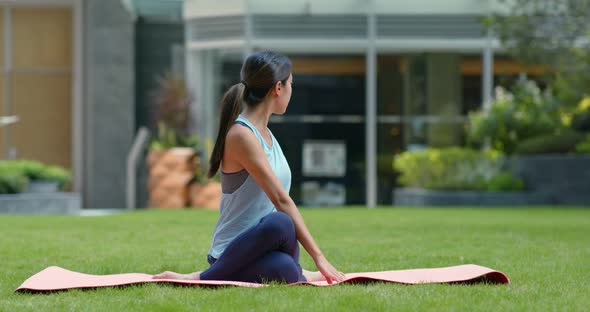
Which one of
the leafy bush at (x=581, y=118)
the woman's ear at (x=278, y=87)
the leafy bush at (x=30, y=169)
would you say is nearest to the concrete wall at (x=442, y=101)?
the leafy bush at (x=581, y=118)

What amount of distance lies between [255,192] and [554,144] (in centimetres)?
1336

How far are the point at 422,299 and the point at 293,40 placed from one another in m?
15.8

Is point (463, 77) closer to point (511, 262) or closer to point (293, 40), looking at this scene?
point (293, 40)

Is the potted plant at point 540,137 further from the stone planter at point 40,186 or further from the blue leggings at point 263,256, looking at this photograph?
the blue leggings at point 263,256

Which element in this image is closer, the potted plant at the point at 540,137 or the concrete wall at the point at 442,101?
the potted plant at the point at 540,137

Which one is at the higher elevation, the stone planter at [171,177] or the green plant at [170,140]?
the green plant at [170,140]

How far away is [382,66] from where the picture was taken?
20391 millimetres

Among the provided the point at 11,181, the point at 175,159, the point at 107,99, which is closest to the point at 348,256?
the point at 11,181

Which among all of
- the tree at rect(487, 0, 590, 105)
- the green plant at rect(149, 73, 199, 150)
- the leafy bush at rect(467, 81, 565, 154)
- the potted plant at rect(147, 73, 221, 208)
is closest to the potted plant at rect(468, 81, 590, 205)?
the leafy bush at rect(467, 81, 565, 154)

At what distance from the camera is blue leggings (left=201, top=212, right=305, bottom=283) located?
523 centimetres

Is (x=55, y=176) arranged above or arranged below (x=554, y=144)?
below

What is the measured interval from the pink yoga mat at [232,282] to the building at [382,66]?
14.3 metres

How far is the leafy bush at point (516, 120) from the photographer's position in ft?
61.8

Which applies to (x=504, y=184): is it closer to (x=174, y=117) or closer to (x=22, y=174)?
(x=174, y=117)
